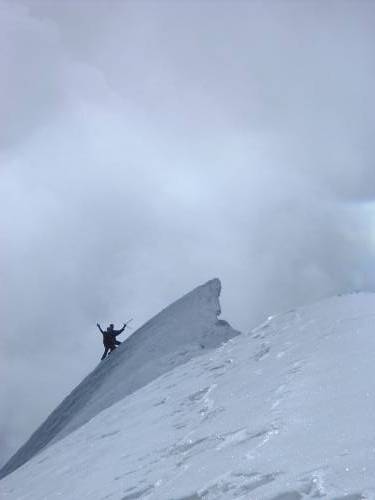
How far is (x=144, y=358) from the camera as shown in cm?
1558

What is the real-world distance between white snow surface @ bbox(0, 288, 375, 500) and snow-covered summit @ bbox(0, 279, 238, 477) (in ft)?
3.22

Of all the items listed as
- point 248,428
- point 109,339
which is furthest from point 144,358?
point 248,428

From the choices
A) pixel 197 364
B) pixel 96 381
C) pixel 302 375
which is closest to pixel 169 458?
pixel 302 375

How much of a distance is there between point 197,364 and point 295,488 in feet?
25.0

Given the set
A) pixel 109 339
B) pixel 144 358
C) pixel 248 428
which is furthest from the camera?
pixel 109 339

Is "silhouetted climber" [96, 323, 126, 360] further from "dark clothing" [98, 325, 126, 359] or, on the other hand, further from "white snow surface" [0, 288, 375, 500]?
"white snow surface" [0, 288, 375, 500]

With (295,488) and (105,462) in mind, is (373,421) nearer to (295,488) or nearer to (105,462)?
(295,488)

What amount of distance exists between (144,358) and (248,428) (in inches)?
358

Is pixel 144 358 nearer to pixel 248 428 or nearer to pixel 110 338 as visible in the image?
pixel 110 338

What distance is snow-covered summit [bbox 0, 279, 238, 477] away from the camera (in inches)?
537

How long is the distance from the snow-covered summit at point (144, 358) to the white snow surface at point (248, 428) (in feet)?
3.22

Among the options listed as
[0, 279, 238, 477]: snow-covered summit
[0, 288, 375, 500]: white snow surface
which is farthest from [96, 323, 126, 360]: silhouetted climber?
[0, 288, 375, 500]: white snow surface

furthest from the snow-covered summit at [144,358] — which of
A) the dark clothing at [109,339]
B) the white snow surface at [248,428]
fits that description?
the dark clothing at [109,339]

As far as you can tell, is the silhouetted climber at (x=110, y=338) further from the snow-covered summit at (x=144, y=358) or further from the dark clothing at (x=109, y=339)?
the snow-covered summit at (x=144, y=358)
